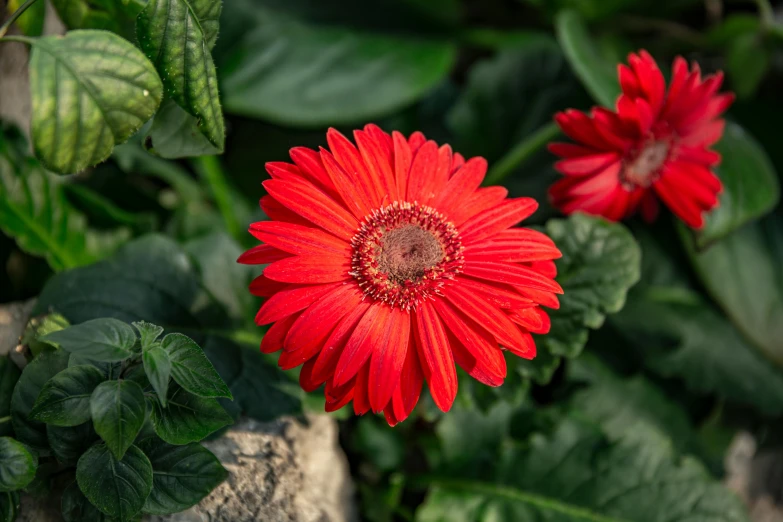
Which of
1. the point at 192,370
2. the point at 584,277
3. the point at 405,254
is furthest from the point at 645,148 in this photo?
the point at 192,370

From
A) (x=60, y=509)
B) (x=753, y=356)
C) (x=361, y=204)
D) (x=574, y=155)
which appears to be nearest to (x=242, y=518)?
(x=60, y=509)

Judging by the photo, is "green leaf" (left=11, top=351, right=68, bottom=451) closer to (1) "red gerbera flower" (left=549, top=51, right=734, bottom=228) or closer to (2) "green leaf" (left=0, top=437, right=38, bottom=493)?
(2) "green leaf" (left=0, top=437, right=38, bottom=493)

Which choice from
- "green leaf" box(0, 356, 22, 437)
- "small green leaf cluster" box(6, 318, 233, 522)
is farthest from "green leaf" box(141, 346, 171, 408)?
"green leaf" box(0, 356, 22, 437)

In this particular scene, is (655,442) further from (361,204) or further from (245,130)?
(245,130)

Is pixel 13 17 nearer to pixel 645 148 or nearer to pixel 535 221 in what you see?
pixel 645 148

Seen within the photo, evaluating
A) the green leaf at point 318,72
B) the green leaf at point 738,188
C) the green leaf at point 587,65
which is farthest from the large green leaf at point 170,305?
the green leaf at point 738,188

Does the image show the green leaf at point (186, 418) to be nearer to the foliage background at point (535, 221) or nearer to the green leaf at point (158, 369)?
the green leaf at point (158, 369)
